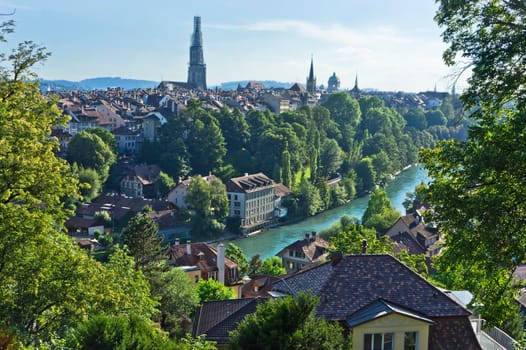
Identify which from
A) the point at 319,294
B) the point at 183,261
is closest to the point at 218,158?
the point at 183,261

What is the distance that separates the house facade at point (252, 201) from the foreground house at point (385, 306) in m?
37.9

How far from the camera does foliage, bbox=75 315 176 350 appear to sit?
23.0 feet

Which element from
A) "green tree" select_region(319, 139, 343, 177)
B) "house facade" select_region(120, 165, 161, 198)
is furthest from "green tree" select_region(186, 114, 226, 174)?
"green tree" select_region(319, 139, 343, 177)

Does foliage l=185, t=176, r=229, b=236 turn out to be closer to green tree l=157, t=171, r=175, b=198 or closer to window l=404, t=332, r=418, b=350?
green tree l=157, t=171, r=175, b=198

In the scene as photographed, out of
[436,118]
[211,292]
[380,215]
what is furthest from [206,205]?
[436,118]

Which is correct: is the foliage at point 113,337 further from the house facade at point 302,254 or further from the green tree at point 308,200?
the green tree at point 308,200

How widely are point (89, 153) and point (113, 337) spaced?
46.0 metres

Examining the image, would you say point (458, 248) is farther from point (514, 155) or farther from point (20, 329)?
point (20, 329)

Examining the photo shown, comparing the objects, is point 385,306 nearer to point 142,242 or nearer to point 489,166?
point 489,166

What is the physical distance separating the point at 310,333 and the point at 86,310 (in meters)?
3.78

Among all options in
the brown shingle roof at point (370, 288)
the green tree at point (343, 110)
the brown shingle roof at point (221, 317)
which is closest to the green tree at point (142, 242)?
the brown shingle roof at point (221, 317)

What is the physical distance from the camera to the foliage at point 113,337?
7020 mm

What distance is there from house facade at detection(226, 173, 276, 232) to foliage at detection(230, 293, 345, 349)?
133 ft

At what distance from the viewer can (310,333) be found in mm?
7957
